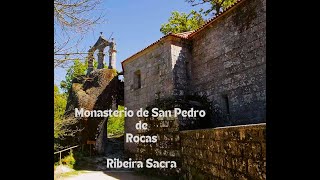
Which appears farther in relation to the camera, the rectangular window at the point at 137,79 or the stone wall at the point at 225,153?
the rectangular window at the point at 137,79

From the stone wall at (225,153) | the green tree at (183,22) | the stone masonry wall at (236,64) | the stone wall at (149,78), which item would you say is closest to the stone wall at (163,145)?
the stone wall at (225,153)

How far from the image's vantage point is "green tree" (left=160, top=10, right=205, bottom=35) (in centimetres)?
1653

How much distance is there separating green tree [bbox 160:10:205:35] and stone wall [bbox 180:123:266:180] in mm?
11808

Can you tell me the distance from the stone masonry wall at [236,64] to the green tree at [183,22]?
23.9 ft

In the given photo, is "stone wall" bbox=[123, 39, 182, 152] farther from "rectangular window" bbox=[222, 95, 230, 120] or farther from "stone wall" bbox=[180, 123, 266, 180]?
"stone wall" bbox=[180, 123, 266, 180]

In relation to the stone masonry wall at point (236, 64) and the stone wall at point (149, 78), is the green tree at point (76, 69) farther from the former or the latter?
the stone masonry wall at point (236, 64)

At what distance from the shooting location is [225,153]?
13.2 feet

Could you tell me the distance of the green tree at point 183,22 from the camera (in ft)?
54.2

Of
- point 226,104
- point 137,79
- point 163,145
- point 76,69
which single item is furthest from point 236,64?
point 137,79
